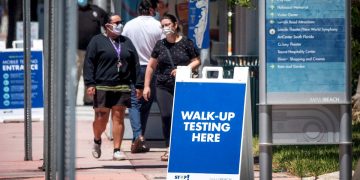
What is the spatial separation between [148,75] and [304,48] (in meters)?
3.88

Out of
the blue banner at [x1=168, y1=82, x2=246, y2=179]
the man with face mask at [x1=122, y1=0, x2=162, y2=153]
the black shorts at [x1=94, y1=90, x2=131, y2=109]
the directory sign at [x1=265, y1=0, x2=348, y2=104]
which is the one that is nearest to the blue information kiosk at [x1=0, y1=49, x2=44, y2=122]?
the man with face mask at [x1=122, y1=0, x2=162, y2=153]

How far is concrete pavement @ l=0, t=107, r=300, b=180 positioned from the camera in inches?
460

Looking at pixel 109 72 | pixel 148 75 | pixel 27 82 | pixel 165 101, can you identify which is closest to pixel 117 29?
pixel 109 72

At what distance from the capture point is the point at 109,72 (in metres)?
12.8

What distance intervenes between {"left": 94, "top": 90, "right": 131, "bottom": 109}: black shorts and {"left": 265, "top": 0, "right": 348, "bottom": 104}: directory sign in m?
3.78

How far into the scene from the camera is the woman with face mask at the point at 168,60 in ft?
41.9

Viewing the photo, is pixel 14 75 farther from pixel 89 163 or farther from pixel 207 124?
pixel 207 124

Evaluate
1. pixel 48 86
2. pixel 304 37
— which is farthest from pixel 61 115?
pixel 48 86

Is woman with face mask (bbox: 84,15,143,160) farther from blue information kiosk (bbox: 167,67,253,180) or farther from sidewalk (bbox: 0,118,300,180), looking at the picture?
blue information kiosk (bbox: 167,67,253,180)

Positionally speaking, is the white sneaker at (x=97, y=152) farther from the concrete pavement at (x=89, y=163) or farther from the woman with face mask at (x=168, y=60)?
the woman with face mask at (x=168, y=60)

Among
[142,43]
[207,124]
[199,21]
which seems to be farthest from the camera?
[142,43]

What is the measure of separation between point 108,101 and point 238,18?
4424 mm

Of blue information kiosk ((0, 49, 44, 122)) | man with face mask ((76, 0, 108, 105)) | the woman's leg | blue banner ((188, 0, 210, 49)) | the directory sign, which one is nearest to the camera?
the directory sign

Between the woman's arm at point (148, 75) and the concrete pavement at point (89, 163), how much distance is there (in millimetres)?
786
